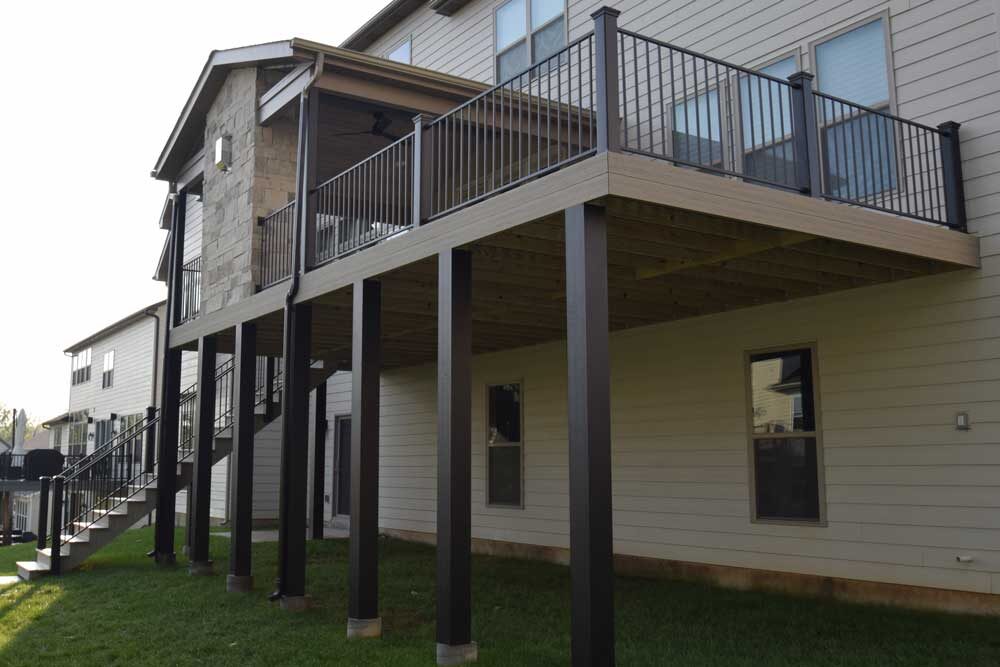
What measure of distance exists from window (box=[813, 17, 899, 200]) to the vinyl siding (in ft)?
0.53

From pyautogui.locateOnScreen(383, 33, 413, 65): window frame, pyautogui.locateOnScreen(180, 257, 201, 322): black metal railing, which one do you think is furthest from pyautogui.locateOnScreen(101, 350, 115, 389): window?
pyautogui.locateOnScreen(383, 33, 413, 65): window frame

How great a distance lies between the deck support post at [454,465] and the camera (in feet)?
21.1

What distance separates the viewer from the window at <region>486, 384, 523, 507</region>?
41.5 ft

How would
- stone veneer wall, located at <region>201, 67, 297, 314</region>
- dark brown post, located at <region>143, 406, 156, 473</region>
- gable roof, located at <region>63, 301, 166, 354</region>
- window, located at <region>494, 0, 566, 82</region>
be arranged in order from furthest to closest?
gable roof, located at <region>63, 301, 166, 354</region>, dark brown post, located at <region>143, 406, 156, 473</region>, window, located at <region>494, 0, 566, 82</region>, stone veneer wall, located at <region>201, 67, 297, 314</region>

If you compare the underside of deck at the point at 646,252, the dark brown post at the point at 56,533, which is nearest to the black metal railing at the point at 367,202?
the underside of deck at the point at 646,252

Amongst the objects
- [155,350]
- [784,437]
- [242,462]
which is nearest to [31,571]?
[242,462]

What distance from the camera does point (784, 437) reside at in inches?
352

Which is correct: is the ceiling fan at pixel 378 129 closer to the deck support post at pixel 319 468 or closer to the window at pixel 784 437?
the window at pixel 784 437

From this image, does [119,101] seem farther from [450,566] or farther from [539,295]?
[450,566]

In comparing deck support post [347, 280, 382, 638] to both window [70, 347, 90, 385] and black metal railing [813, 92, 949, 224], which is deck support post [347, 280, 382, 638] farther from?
window [70, 347, 90, 385]

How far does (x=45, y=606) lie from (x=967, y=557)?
870 centimetres

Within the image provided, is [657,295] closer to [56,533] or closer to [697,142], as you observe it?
[697,142]

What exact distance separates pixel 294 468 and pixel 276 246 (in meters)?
2.88

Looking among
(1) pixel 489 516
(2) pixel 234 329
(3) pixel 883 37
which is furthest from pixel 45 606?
(3) pixel 883 37
